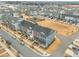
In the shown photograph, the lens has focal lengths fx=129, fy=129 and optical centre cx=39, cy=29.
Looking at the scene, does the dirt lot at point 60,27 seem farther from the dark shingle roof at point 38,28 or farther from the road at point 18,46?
the road at point 18,46

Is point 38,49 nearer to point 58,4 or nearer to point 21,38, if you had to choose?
point 21,38

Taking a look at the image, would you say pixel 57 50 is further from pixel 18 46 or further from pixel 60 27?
pixel 18 46

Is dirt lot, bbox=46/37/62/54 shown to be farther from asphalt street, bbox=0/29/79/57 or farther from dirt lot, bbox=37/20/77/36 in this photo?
dirt lot, bbox=37/20/77/36

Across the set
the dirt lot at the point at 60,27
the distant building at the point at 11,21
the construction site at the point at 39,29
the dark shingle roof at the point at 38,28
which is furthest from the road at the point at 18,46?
the dirt lot at the point at 60,27

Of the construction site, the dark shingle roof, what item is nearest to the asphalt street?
the construction site

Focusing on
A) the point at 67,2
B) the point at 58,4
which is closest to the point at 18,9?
the point at 58,4

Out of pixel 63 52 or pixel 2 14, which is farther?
pixel 2 14
